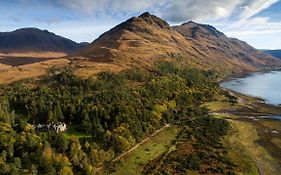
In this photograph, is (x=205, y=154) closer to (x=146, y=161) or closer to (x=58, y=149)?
(x=146, y=161)

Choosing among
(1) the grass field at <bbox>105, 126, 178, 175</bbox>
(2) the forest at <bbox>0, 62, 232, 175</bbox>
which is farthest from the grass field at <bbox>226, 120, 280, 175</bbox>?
(1) the grass field at <bbox>105, 126, 178, 175</bbox>

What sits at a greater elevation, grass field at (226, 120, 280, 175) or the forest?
the forest

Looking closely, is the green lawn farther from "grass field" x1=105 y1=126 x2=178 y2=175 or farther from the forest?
"grass field" x1=105 y1=126 x2=178 y2=175

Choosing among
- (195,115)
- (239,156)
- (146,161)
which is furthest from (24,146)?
(195,115)

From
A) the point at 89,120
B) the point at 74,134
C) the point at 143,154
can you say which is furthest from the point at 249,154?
the point at 74,134

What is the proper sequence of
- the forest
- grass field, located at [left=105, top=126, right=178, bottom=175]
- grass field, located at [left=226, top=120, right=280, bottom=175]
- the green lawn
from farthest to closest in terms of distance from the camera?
1. the green lawn
2. grass field, located at [left=226, top=120, right=280, bottom=175]
3. grass field, located at [left=105, top=126, right=178, bottom=175]
4. the forest
